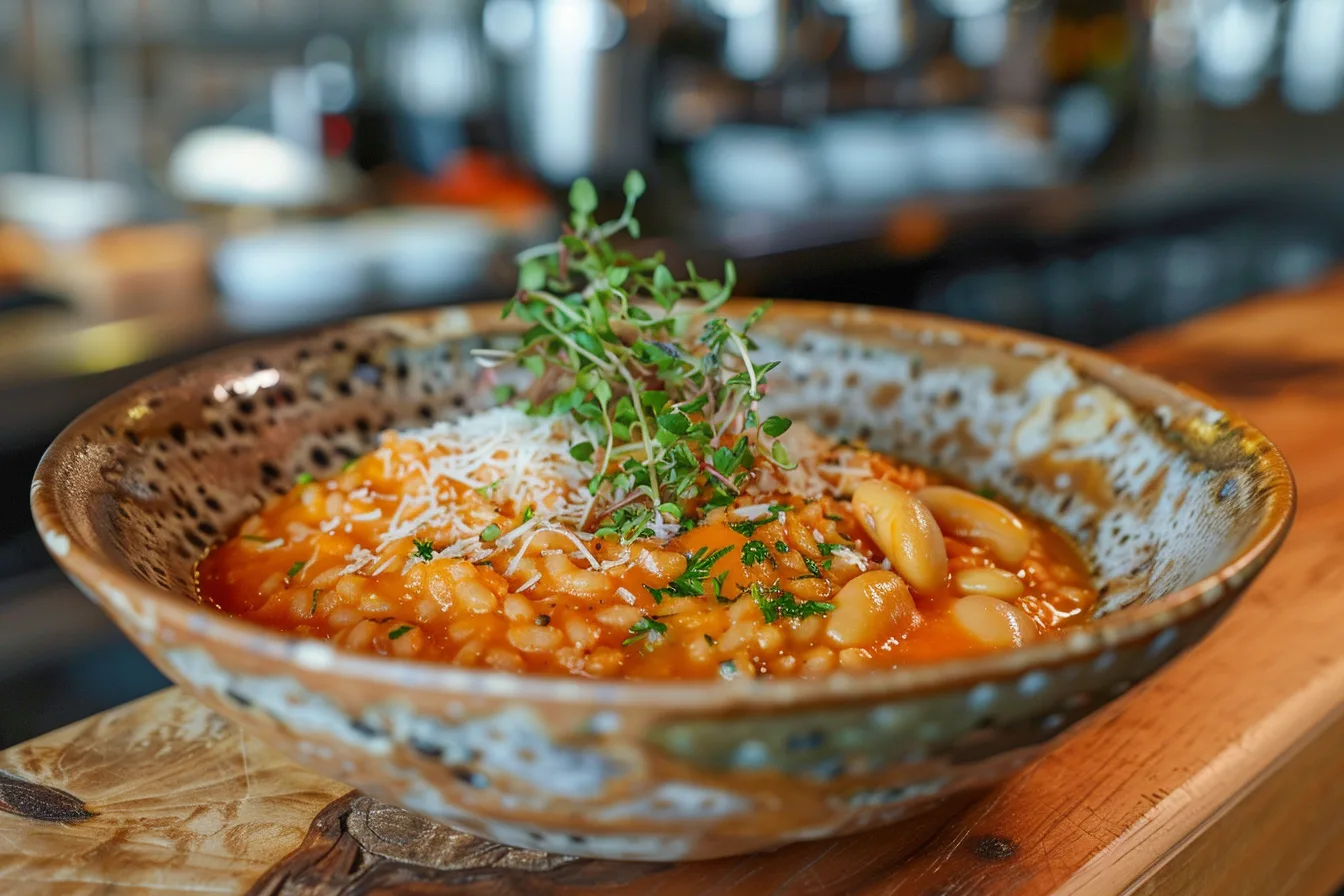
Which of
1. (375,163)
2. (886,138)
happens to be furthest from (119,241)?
(886,138)

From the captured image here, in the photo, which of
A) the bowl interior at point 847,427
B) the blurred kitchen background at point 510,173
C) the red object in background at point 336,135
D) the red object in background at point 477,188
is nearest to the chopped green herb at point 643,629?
the bowl interior at point 847,427

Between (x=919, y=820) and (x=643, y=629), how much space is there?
31 centimetres

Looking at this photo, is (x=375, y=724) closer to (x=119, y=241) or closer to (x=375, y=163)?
(x=119, y=241)

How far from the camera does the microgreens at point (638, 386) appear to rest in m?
1.28

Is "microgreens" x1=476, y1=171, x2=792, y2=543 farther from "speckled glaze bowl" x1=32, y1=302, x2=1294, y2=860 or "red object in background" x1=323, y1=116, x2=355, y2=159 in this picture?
"red object in background" x1=323, y1=116, x2=355, y2=159

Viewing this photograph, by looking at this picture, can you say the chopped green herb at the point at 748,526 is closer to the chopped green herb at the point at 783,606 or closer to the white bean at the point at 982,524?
the chopped green herb at the point at 783,606

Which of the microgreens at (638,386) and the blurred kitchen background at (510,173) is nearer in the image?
the microgreens at (638,386)

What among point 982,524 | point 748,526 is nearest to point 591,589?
point 748,526

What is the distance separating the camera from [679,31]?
5316mm

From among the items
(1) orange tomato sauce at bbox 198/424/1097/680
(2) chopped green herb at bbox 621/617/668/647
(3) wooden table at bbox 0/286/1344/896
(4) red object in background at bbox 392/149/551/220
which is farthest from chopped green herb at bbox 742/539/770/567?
(4) red object in background at bbox 392/149/551/220

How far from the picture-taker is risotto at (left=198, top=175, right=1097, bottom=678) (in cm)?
109

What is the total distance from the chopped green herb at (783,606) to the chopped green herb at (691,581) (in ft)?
0.18

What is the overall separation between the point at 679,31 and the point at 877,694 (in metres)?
5.07

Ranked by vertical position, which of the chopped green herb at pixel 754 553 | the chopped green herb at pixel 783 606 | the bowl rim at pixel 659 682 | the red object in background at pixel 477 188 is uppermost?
the red object in background at pixel 477 188
